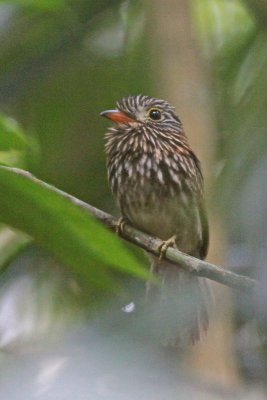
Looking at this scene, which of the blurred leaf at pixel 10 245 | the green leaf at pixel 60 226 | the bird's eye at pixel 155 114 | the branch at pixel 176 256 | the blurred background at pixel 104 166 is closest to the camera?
the blurred background at pixel 104 166

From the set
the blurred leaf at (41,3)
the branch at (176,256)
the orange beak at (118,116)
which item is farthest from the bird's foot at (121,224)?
the blurred leaf at (41,3)

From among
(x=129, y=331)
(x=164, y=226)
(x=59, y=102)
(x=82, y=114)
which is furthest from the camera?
(x=164, y=226)

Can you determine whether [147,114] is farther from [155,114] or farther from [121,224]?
[121,224]

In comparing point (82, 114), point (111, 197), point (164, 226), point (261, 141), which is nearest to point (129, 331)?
point (261, 141)

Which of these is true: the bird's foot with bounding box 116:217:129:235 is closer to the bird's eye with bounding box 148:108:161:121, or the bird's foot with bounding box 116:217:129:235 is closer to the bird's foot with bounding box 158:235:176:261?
the bird's foot with bounding box 158:235:176:261

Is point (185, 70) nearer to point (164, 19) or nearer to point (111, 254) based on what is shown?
point (164, 19)

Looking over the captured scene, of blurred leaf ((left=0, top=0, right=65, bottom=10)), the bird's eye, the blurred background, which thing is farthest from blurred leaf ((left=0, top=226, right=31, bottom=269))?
the bird's eye

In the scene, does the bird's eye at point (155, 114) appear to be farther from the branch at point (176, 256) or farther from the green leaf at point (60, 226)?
the green leaf at point (60, 226)
